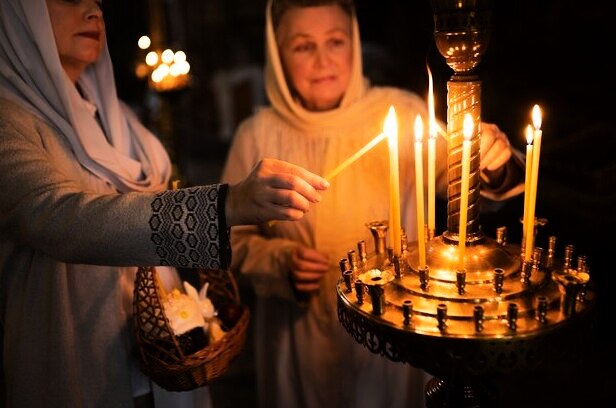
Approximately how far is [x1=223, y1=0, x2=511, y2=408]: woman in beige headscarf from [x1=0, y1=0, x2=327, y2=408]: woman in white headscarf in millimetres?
491

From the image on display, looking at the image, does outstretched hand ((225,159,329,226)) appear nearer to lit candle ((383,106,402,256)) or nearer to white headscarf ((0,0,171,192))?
lit candle ((383,106,402,256))

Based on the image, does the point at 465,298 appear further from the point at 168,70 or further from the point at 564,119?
the point at 168,70

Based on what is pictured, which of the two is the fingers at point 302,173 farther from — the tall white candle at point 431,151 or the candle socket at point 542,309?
the candle socket at point 542,309

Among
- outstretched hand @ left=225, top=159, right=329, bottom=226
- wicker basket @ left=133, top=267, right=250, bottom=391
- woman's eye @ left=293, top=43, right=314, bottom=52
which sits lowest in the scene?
wicker basket @ left=133, top=267, right=250, bottom=391

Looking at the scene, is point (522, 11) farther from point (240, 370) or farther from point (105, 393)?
point (240, 370)

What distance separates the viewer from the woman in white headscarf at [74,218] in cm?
134

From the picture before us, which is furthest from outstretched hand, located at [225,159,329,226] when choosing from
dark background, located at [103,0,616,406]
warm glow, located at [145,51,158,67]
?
warm glow, located at [145,51,158,67]

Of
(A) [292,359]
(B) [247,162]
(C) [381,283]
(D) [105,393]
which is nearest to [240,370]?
(A) [292,359]

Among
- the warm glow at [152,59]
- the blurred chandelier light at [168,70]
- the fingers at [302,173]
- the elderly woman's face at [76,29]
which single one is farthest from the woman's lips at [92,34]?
the warm glow at [152,59]

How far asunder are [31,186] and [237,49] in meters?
6.79

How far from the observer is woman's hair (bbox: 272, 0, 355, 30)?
215cm

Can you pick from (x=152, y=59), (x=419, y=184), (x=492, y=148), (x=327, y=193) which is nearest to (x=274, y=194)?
(x=419, y=184)

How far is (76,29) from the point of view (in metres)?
1.67

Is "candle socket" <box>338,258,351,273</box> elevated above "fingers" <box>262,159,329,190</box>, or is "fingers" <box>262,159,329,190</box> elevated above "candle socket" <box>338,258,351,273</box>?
"fingers" <box>262,159,329,190</box>
